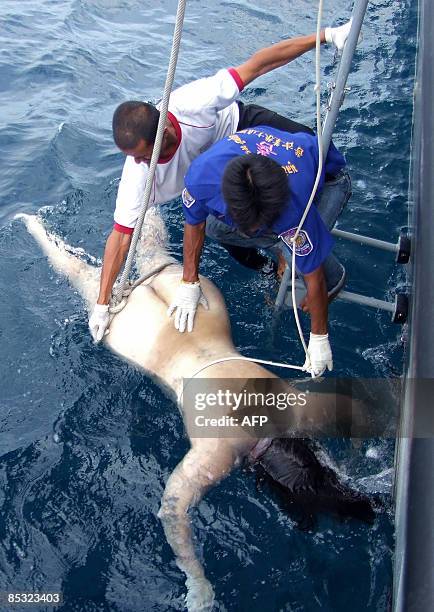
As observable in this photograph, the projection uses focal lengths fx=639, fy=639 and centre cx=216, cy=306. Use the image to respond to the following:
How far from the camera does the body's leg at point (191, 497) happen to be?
3.10 meters

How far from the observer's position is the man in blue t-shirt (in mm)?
3023

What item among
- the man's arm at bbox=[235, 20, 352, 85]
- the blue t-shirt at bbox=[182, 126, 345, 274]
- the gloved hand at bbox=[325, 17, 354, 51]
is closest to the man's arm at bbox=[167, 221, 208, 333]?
the blue t-shirt at bbox=[182, 126, 345, 274]

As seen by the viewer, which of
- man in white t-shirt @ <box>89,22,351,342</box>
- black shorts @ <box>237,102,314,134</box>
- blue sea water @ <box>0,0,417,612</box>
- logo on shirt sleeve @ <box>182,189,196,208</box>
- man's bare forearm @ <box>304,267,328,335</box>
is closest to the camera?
blue sea water @ <box>0,0,417,612</box>

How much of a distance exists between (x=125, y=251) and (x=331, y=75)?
14.6ft

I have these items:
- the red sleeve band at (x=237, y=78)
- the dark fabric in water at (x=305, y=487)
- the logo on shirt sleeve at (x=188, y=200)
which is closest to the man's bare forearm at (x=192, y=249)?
the logo on shirt sleeve at (x=188, y=200)

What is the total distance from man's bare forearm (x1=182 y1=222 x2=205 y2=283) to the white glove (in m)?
0.57

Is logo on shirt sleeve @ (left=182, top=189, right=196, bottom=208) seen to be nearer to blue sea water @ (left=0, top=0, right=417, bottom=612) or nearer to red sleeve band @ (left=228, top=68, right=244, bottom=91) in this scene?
red sleeve band @ (left=228, top=68, right=244, bottom=91)

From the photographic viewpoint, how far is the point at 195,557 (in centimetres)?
318

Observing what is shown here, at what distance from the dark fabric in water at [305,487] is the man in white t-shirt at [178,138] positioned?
4.92ft

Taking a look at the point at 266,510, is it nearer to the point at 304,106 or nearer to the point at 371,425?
the point at 371,425

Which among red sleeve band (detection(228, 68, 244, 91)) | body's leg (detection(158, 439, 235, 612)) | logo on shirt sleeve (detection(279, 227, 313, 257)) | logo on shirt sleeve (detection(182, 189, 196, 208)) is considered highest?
red sleeve band (detection(228, 68, 244, 91))

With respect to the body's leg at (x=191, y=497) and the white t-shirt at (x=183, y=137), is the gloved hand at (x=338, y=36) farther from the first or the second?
the body's leg at (x=191, y=497)

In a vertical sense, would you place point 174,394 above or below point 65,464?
above

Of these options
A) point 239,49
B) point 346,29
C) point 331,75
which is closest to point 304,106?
point 331,75
